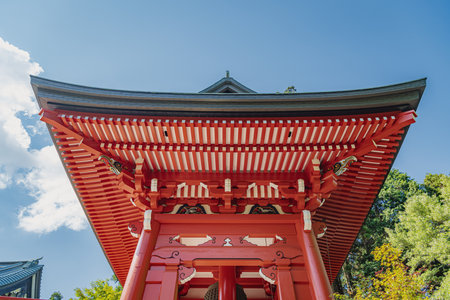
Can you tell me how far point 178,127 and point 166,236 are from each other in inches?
115

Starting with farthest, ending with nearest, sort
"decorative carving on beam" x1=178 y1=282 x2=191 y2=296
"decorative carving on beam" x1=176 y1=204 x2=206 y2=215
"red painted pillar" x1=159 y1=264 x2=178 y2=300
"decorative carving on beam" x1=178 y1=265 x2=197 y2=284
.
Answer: "decorative carving on beam" x1=178 y1=282 x2=191 y2=296 < "decorative carving on beam" x1=176 y1=204 x2=206 y2=215 < "decorative carving on beam" x1=178 y1=265 x2=197 y2=284 < "red painted pillar" x1=159 y1=264 x2=178 y2=300

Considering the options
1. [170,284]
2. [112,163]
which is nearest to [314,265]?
[170,284]

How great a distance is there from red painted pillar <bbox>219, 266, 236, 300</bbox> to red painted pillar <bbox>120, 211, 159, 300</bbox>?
242 cm

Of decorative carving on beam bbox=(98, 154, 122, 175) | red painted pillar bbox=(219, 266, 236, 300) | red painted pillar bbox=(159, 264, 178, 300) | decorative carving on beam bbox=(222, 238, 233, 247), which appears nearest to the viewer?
red painted pillar bbox=(159, 264, 178, 300)

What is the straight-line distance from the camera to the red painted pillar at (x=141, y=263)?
6.17 meters

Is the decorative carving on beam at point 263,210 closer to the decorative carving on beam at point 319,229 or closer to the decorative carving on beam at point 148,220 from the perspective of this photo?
the decorative carving on beam at point 319,229

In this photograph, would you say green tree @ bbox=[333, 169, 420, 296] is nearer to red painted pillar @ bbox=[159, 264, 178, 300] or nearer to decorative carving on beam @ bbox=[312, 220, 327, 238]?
decorative carving on beam @ bbox=[312, 220, 327, 238]

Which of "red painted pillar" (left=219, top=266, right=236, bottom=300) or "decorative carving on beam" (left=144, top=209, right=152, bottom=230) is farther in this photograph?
"red painted pillar" (left=219, top=266, right=236, bottom=300)

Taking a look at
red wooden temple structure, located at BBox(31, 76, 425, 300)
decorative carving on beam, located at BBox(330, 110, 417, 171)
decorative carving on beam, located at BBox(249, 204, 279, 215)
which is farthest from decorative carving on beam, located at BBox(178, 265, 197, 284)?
decorative carving on beam, located at BBox(330, 110, 417, 171)

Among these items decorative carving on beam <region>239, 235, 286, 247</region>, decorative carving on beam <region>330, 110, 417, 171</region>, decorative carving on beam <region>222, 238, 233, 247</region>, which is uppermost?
decorative carving on beam <region>330, 110, 417, 171</region>

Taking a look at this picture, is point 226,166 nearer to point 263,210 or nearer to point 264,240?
point 263,210

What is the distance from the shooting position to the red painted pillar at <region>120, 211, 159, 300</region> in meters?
6.17

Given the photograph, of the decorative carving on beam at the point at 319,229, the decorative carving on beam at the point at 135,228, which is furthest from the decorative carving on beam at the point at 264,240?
the decorative carving on beam at the point at 135,228

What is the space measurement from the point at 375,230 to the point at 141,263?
22627 millimetres
